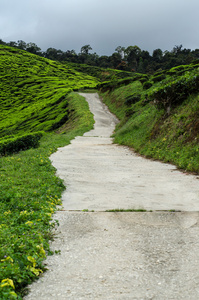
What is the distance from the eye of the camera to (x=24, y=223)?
14.9 ft

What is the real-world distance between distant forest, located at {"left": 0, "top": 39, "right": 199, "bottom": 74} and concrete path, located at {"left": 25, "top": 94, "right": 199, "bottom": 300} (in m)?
88.7

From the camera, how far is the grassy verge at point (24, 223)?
3160mm

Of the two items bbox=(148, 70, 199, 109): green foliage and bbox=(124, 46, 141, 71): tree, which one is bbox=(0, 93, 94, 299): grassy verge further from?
bbox=(124, 46, 141, 71): tree

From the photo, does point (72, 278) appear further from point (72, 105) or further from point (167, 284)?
point (72, 105)

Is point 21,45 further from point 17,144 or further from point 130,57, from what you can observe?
point 17,144

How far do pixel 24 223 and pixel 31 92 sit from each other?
67.0 metres

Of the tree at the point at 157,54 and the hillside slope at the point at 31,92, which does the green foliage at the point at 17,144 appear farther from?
the tree at the point at 157,54

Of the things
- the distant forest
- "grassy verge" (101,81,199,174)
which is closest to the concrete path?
"grassy verge" (101,81,199,174)

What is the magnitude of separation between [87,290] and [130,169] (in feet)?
25.4

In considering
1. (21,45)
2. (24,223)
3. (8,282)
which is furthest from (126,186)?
(21,45)

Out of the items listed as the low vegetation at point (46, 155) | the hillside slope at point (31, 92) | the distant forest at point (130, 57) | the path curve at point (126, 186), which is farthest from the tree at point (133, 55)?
the path curve at point (126, 186)

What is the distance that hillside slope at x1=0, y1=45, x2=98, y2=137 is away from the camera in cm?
4259

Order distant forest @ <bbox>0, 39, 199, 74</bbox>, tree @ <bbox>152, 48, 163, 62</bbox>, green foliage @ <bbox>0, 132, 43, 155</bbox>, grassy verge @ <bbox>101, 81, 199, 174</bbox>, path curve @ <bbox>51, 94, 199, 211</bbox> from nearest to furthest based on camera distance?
path curve @ <bbox>51, 94, 199, 211</bbox> < grassy verge @ <bbox>101, 81, 199, 174</bbox> < green foliage @ <bbox>0, 132, 43, 155</bbox> < distant forest @ <bbox>0, 39, 199, 74</bbox> < tree @ <bbox>152, 48, 163, 62</bbox>

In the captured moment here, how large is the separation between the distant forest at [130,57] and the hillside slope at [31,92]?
2717cm
